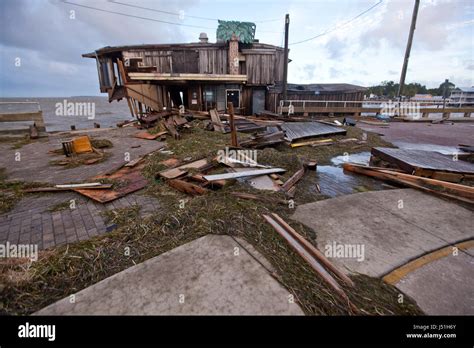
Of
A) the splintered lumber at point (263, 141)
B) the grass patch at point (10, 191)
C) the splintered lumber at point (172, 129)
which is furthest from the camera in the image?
the splintered lumber at point (172, 129)

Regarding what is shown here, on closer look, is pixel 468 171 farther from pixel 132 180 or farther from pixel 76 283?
pixel 132 180

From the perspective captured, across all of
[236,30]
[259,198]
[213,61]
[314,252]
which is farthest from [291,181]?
[236,30]

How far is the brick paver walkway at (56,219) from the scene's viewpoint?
3.30m

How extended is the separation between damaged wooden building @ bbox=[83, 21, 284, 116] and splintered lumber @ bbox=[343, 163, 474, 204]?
14.3m

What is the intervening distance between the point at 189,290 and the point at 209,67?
2095 centimetres

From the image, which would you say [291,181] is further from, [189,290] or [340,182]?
[189,290]

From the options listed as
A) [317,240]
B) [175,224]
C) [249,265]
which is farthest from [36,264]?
[317,240]

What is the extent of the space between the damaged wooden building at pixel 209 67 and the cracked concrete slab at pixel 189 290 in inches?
665

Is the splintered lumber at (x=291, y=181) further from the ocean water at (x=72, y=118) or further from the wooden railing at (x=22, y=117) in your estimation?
the wooden railing at (x=22, y=117)

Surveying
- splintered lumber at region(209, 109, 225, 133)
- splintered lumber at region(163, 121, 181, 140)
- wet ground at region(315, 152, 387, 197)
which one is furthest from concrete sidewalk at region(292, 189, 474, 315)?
splintered lumber at region(209, 109, 225, 133)

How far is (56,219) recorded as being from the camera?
3.81 m

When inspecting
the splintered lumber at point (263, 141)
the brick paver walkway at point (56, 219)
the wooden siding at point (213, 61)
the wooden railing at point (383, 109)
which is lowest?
the brick paver walkway at point (56, 219)

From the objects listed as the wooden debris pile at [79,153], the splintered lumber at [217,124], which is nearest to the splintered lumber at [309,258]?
the wooden debris pile at [79,153]
